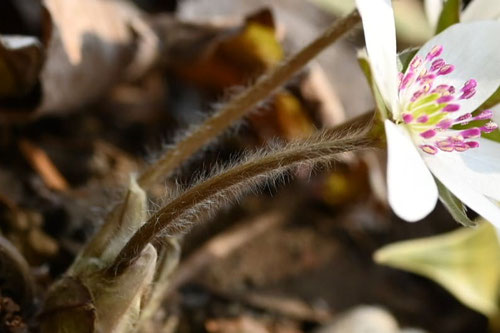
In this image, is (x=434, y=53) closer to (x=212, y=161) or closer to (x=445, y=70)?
(x=445, y=70)

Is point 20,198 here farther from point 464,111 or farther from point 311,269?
point 464,111

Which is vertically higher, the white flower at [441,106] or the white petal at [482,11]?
the white petal at [482,11]

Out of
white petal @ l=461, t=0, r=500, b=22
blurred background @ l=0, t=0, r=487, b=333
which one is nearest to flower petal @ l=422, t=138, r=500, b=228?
white petal @ l=461, t=0, r=500, b=22

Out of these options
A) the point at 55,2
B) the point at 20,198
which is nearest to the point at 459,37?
the point at 55,2

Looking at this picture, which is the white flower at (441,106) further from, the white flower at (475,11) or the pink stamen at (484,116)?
the white flower at (475,11)

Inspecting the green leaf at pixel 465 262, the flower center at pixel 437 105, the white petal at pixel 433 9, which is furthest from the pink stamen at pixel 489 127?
the green leaf at pixel 465 262

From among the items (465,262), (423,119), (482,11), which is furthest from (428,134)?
(465,262)
